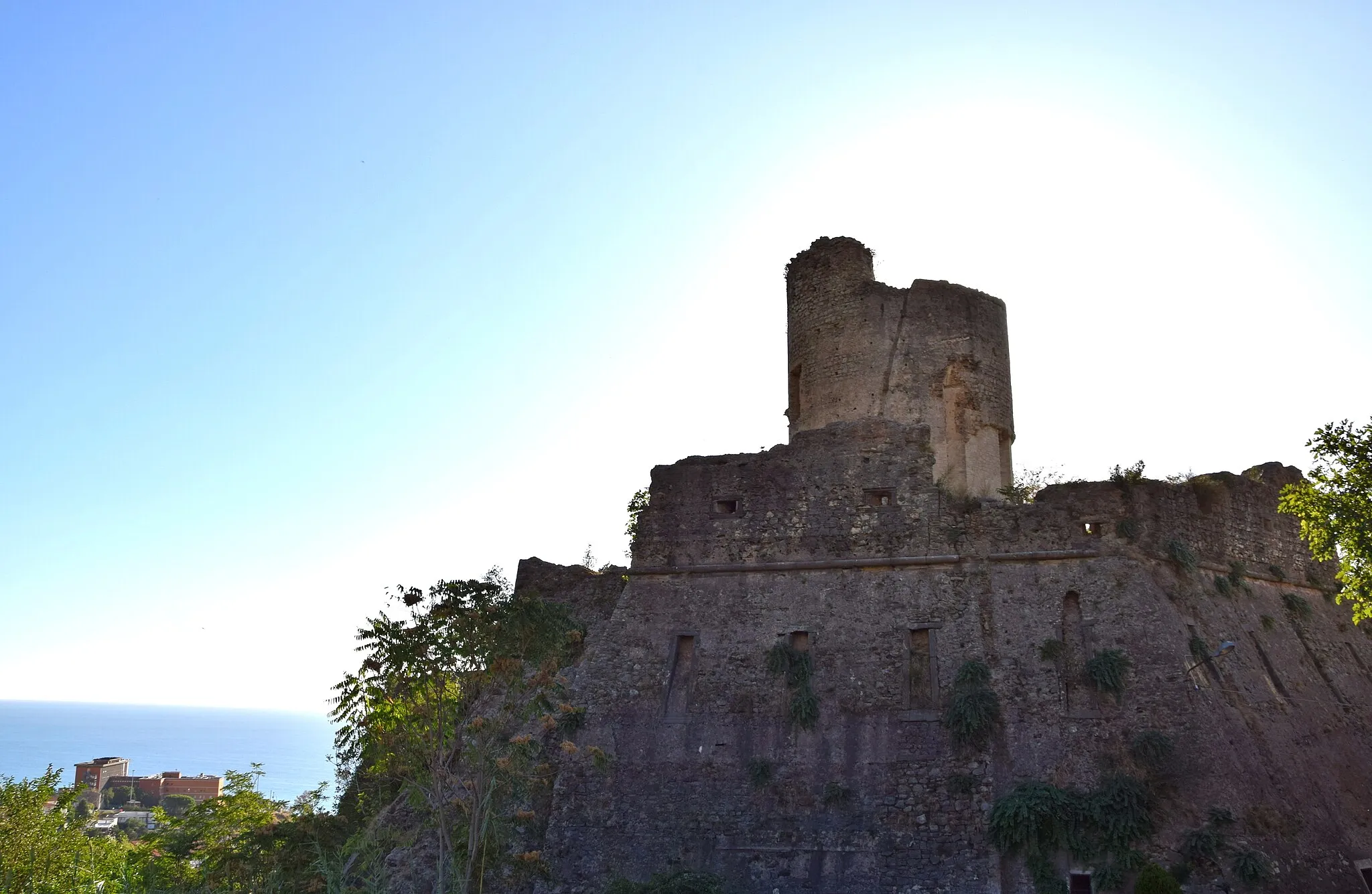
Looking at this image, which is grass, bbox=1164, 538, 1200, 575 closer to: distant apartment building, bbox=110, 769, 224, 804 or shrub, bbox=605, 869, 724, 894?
shrub, bbox=605, 869, 724, 894

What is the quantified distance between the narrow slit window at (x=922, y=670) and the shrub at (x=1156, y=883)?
4.33m

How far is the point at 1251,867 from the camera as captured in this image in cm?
1408

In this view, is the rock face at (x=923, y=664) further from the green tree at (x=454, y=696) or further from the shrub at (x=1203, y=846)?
the green tree at (x=454, y=696)

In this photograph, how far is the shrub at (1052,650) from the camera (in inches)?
674

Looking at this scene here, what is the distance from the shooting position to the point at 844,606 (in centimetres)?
1869

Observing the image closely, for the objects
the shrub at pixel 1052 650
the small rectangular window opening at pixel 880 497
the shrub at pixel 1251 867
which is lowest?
the shrub at pixel 1251 867

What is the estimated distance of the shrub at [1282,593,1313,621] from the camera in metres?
20.3

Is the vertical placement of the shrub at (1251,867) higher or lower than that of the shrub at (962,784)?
lower

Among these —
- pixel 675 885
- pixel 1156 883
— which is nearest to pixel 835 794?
pixel 675 885

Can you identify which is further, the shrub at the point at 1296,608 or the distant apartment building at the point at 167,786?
the distant apartment building at the point at 167,786

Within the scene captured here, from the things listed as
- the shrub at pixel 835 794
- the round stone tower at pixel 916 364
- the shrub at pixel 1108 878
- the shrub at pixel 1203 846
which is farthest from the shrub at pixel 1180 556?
the shrub at pixel 835 794

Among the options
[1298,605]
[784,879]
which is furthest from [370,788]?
[1298,605]

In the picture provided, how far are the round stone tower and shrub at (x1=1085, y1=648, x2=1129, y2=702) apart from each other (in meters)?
5.56

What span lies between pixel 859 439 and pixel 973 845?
25.3 feet
